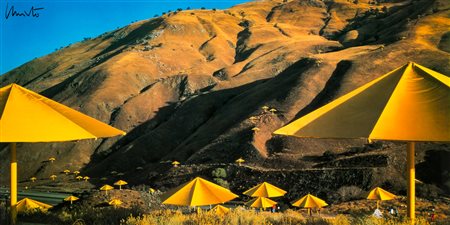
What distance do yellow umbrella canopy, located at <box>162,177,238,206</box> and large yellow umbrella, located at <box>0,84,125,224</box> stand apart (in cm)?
547

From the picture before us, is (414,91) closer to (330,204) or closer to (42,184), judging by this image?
(330,204)

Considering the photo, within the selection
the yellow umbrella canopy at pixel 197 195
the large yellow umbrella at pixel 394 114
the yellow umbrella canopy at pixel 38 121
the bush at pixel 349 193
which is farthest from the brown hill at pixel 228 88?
the yellow umbrella canopy at pixel 38 121

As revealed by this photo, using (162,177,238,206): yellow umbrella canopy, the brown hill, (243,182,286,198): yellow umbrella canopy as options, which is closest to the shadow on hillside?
the brown hill

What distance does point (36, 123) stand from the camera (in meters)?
7.76

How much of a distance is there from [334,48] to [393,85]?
94540mm

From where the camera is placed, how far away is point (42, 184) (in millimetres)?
66375

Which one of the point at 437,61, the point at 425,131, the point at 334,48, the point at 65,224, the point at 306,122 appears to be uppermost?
the point at 334,48

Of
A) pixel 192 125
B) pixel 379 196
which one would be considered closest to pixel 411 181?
pixel 379 196

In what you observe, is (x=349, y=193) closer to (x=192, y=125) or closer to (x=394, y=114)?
(x=394, y=114)

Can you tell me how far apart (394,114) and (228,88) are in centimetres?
7693

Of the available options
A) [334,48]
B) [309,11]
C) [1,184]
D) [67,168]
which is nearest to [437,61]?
[334,48]

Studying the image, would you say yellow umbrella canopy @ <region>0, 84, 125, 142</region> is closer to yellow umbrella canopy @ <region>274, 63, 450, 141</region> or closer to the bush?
yellow umbrella canopy @ <region>274, 63, 450, 141</region>

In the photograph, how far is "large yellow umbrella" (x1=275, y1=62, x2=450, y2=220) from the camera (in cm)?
622

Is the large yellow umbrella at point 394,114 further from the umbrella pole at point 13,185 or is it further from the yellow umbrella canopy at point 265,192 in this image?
the yellow umbrella canopy at point 265,192
